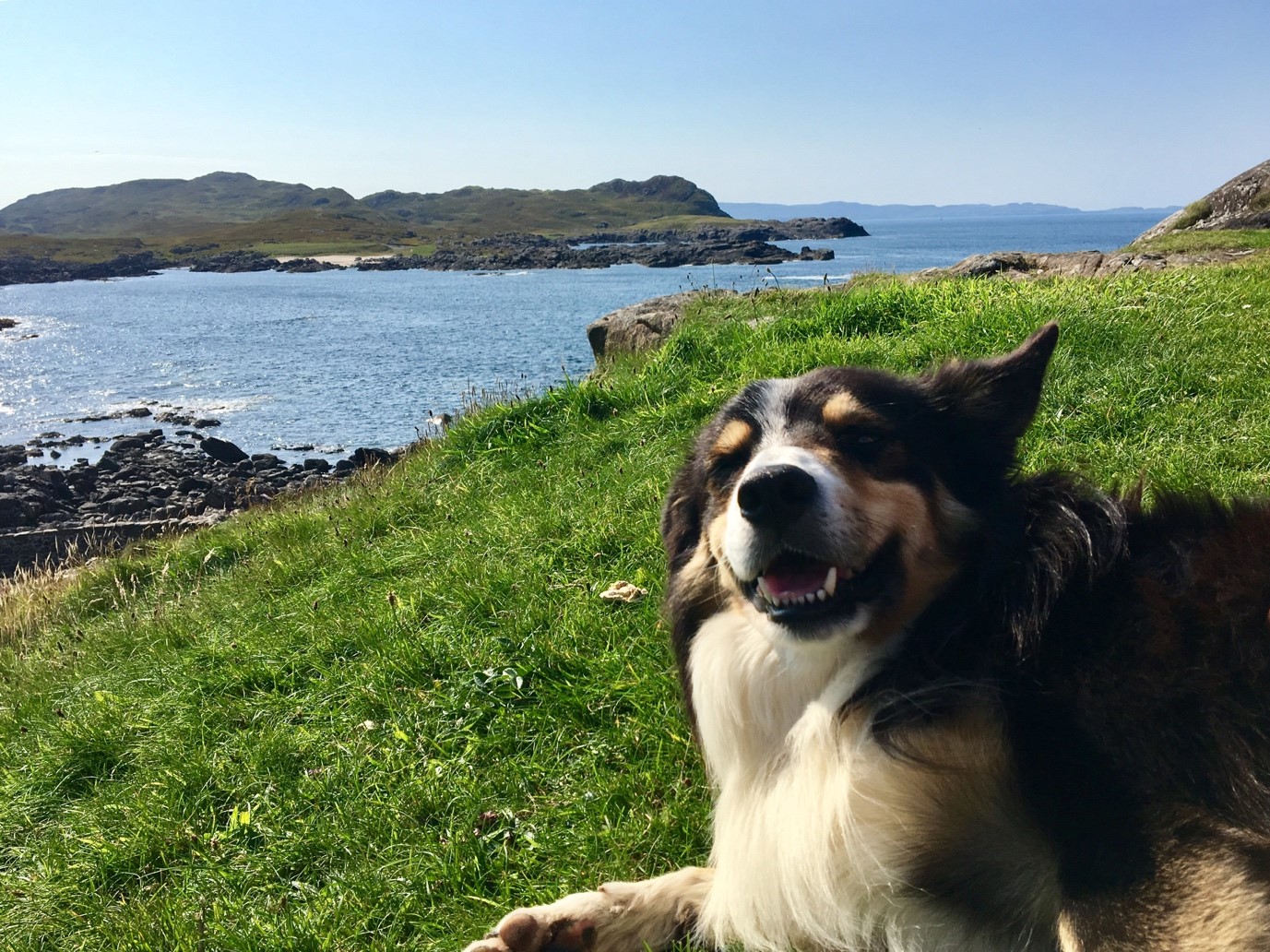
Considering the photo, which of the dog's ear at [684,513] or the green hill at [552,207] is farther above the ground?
Result: the green hill at [552,207]

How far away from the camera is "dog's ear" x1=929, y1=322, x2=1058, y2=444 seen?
9.47 ft

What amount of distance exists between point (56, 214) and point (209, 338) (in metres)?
185

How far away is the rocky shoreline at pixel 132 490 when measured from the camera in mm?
13820

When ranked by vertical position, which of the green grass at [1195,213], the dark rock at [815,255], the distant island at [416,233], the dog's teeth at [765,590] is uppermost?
the distant island at [416,233]

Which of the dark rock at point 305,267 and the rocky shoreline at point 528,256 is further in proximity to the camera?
the dark rock at point 305,267

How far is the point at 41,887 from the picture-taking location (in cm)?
377

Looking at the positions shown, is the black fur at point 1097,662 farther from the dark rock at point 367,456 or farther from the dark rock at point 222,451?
the dark rock at point 222,451

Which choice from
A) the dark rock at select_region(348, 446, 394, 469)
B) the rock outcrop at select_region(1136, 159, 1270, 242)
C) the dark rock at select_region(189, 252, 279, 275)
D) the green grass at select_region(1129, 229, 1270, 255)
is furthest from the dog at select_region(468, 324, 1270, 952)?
the dark rock at select_region(189, 252, 279, 275)

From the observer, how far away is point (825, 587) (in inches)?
107

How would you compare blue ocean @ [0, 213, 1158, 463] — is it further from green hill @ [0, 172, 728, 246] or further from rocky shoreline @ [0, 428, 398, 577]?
green hill @ [0, 172, 728, 246]

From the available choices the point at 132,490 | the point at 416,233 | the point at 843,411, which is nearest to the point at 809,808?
the point at 843,411

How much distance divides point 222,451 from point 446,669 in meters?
15.8

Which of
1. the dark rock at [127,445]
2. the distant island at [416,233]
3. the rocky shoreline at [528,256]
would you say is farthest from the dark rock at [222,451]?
the rocky shoreline at [528,256]

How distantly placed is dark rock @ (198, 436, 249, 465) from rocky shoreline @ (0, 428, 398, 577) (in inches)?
0.7
